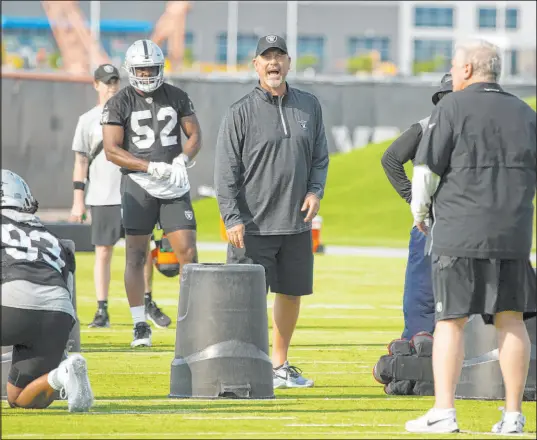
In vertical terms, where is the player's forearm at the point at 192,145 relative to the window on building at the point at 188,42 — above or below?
below

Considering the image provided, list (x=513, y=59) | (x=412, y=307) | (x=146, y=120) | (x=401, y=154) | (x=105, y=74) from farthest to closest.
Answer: (x=513, y=59), (x=105, y=74), (x=146, y=120), (x=412, y=307), (x=401, y=154)

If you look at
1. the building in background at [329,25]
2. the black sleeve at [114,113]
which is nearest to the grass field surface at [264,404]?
the black sleeve at [114,113]

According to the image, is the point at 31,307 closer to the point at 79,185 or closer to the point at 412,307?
the point at 412,307

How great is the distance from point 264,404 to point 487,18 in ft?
262

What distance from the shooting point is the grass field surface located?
755cm

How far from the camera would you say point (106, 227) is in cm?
1375

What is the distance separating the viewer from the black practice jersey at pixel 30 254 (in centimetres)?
838

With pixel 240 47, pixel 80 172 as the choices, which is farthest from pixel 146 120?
pixel 240 47

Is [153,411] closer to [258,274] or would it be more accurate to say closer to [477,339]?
[258,274]

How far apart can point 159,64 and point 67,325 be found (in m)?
3.69

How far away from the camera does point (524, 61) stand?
68.4m

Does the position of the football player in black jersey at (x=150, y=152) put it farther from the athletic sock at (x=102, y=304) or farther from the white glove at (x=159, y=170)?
the athletic sock at (x=102, y=304)

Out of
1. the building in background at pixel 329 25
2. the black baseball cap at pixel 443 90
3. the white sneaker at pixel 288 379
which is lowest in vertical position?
the white sneaker at pixel 288 379

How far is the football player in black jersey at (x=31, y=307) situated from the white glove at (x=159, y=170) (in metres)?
3.03
